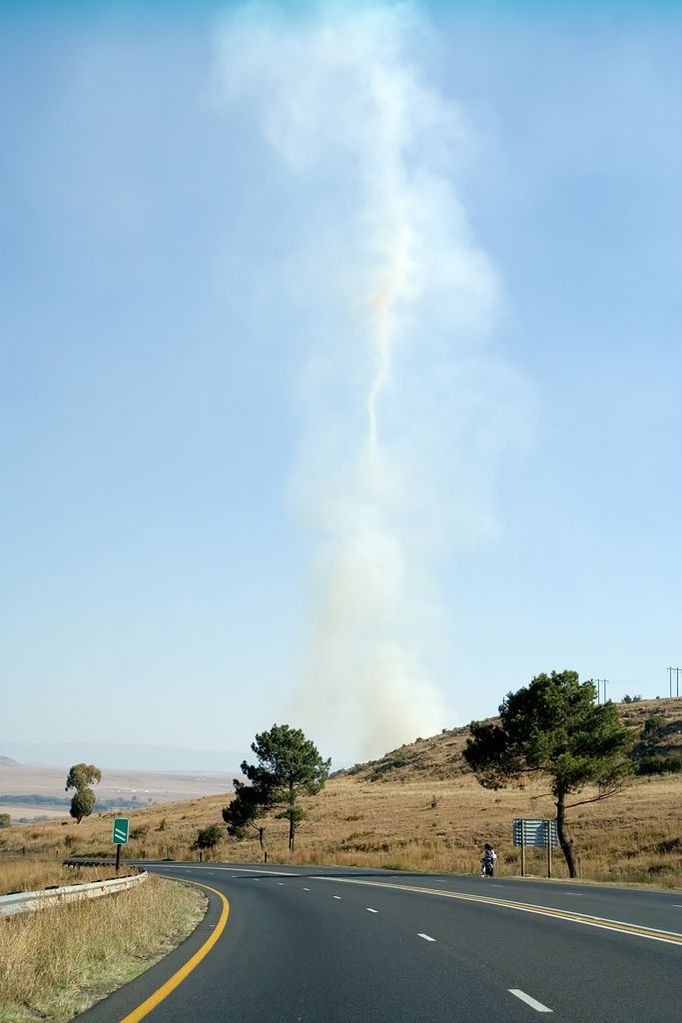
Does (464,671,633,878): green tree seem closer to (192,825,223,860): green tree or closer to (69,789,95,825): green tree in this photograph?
(192,825,223,860): green tree

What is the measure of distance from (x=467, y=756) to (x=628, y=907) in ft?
77.0

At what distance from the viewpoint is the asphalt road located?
1030 centimetres

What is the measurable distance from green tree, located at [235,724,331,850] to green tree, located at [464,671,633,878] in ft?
82.1

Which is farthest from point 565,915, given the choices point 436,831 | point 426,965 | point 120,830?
point 436,831

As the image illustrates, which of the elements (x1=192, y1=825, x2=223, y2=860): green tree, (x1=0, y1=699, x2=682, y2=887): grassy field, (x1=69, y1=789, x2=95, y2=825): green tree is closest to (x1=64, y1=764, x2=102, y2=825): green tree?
(x1=69, y1=789, x2=95, y2=825): green tree

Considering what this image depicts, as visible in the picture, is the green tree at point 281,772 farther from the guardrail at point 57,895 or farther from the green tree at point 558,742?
the guardrail at point 57,895

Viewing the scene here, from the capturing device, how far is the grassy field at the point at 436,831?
50.8m

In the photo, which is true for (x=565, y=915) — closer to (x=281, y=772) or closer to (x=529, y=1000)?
(x=529, y=1000)

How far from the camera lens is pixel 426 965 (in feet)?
45.7

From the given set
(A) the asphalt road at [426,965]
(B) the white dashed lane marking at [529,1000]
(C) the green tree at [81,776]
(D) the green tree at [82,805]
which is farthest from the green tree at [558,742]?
(C) the green tree at [81,776]

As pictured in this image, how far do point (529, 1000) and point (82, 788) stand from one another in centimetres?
13905

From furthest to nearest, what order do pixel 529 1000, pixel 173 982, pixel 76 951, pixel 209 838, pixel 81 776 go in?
pixel 81 776
pixel 209 838
pixel 76 951
pixel 173 982
pixel 529 1000

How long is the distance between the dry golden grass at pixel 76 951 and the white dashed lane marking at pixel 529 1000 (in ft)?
14.6

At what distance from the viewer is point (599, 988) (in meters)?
11.8
